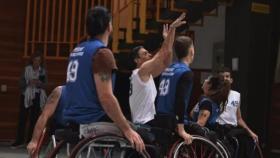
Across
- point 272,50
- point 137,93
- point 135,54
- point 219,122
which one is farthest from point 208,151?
point 272,50

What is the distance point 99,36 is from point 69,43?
304 inches

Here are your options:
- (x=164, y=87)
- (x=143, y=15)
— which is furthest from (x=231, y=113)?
(x=143, y=15)

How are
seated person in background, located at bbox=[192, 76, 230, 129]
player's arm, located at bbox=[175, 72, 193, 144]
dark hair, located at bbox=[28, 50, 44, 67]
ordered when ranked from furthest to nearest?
1. dark hair, located at bbox=[28, 50, 44, 67]
2. seated person in background, located at bbox=[192, 76, 230, 129]
3. player's arm, located at bbox=[175, 72, 193, 144]

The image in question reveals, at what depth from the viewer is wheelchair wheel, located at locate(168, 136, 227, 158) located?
5602 mm

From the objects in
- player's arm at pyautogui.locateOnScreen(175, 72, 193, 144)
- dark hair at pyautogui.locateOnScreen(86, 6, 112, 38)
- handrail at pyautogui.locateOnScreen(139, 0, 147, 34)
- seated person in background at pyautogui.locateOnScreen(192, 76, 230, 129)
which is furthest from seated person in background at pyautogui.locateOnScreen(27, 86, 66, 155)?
handrail at pyautogui.locateOnScreen(139, 0, 147, 34)

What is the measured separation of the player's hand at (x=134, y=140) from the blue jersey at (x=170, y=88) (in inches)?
45.0

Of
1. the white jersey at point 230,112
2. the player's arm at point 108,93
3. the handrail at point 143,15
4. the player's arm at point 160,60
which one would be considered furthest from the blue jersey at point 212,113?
the handrail at point 143,15

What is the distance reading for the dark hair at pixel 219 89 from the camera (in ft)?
23.9

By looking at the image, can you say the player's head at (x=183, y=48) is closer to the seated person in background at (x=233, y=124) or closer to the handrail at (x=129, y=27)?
the seated person in background at (x=233, y=124)

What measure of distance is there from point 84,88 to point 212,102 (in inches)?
104

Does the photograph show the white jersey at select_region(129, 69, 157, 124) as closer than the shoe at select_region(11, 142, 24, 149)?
Yes

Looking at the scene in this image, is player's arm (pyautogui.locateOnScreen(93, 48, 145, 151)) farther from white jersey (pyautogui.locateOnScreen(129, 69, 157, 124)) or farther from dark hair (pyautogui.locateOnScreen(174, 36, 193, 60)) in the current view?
dark hair (pyautogui.locateOnScreen(174, 36, 193, 60))

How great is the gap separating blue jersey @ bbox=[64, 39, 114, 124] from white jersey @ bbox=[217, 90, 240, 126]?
3180mm

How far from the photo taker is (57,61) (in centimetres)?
1259
